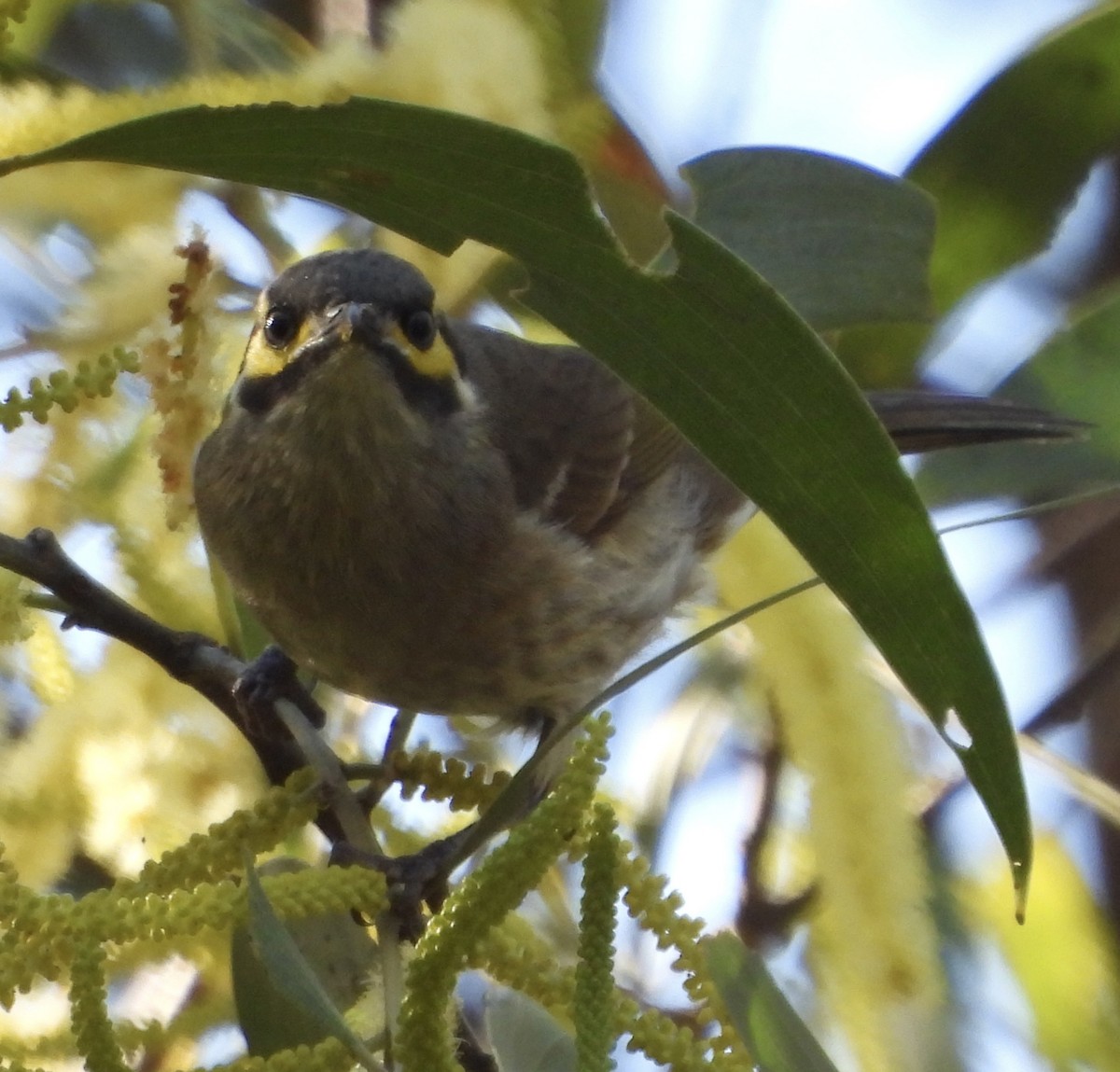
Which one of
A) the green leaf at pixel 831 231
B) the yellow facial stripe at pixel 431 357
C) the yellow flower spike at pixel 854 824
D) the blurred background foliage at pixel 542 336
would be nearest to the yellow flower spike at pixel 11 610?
the blurred background foliage at pixel 542 336

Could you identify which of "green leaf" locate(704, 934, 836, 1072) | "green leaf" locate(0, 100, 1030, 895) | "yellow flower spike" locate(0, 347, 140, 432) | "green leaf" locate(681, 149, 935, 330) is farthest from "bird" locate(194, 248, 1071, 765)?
"green leaf" locate(704, 934, 836, 1072)

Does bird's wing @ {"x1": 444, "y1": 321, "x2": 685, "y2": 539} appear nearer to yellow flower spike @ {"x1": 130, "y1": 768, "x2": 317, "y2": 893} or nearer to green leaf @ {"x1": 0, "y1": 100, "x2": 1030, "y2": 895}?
yellow flower spike @ {"x1": 130, "y1": 768, "x2": 317, "y2": 893}

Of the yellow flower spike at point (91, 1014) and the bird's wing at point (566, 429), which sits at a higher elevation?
the bird's wing at point (566, 429)

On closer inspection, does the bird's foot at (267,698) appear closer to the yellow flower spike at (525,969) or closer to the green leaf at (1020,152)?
the yellow flower spike at (525,969)

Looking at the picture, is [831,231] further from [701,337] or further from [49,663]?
[49,663]

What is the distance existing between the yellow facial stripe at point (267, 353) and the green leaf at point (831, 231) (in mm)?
678

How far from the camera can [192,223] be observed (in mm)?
1663

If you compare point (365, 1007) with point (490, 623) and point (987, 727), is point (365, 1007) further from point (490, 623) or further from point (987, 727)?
→ point (490, 623)

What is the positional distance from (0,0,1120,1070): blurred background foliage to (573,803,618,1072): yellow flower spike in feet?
1.30

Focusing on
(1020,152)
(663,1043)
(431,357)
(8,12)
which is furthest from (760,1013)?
(431,357)

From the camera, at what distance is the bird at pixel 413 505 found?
2.29 m

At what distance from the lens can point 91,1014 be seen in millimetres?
1062

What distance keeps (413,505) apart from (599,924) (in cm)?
151

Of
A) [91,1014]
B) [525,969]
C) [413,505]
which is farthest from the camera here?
[413,505]
